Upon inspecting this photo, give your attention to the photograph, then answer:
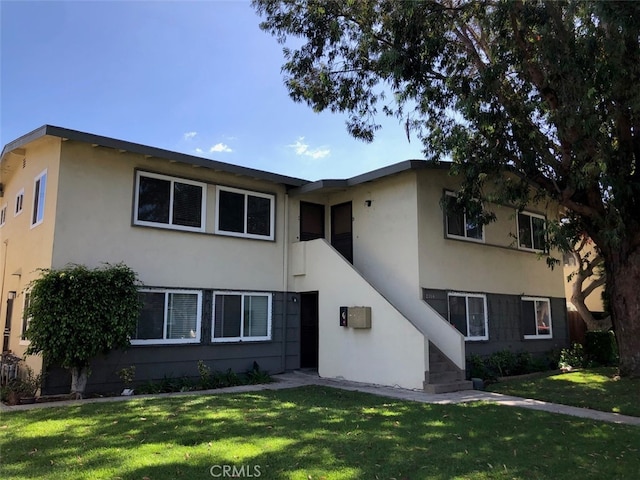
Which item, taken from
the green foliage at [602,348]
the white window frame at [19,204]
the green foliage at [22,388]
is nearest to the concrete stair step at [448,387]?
the green foliage at [602,348]

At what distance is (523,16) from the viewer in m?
9.59

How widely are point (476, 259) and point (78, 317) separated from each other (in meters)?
10.2

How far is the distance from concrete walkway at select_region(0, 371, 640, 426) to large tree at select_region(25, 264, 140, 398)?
86 centimetres

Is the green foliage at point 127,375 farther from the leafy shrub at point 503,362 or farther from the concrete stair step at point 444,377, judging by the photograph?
the leafy shrub at point 503,362

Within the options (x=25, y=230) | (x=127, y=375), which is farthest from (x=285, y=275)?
(x=25, y=230)

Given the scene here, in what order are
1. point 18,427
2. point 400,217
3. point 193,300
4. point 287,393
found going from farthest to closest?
point 400,217 → point 193,300 → point 287,393 → point 18,427

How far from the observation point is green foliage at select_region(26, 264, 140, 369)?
9.25 m

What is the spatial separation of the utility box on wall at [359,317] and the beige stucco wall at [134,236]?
270 centimetres

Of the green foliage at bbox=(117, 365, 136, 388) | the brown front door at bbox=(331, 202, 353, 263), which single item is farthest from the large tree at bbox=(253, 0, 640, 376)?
the green foliage at bbox=(117, 365, 136, 388)

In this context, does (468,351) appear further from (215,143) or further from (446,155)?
(215,143)

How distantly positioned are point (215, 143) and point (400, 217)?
606 cm

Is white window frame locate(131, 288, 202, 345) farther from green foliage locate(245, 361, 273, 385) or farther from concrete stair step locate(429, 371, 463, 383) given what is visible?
concrete stair step locate(429, 371, 463, 383)

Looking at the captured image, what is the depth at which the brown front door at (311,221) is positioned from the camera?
14852 mm

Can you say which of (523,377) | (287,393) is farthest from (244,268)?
(523,377)
